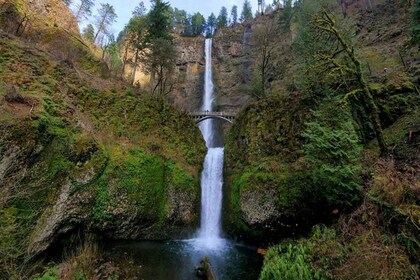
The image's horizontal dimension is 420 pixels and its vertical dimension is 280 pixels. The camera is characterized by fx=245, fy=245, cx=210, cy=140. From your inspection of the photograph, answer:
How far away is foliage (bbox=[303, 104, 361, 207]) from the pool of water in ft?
16.9

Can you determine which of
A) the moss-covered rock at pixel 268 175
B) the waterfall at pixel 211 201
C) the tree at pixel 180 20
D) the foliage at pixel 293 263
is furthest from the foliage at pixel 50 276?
the tree at pixel 180 20

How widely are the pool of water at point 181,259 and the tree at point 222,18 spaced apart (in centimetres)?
6244

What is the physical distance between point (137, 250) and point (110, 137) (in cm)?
716

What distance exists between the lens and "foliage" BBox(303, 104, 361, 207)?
34.2 ft

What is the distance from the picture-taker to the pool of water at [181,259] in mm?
11102

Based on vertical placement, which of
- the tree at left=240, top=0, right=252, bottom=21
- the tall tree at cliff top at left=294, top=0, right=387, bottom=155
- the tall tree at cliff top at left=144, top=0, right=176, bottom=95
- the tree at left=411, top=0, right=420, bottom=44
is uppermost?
the tree at left=240, top=0, right=252, bottom=21

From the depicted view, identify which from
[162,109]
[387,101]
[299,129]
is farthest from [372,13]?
[162,109]

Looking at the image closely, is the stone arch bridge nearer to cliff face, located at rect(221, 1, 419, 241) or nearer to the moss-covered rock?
cliff face, located at rect(221, 1, 419, 241)

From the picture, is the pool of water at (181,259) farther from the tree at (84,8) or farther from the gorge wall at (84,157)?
the tree at (84,8)

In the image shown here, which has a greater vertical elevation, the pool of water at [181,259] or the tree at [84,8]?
the tree at [84,8]

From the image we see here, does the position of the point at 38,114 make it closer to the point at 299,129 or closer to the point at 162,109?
the point at 162,109

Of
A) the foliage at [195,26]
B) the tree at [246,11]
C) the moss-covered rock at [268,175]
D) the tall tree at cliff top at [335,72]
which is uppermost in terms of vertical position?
the tree at [246,11]

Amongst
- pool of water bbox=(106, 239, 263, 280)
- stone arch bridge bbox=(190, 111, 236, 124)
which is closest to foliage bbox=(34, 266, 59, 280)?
pool of water bbox=(106, 239, 263, 280)

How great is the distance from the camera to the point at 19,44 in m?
16.4
